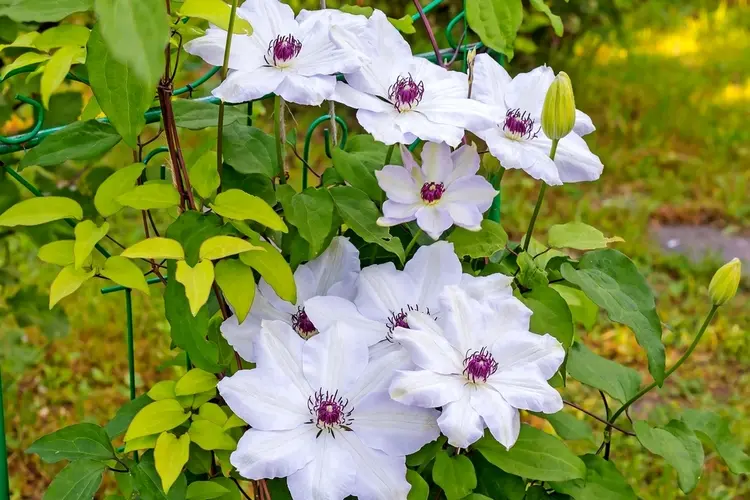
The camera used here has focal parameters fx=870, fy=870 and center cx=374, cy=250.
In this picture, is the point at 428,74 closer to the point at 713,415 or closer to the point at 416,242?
the point at 416,242

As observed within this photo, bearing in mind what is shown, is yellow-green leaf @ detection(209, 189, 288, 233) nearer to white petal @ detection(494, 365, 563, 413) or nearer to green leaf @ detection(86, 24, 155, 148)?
green leaf @ detection(86, 24, 155, 148)

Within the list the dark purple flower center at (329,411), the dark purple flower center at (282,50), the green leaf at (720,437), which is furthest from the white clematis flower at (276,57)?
the green leaf at (720,437)

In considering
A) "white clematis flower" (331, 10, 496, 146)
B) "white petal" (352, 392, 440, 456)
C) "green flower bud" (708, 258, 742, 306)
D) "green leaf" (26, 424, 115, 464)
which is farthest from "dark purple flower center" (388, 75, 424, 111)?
"green leaf" (26, 424, 115, 464)

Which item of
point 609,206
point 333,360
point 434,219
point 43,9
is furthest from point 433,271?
point 609,206

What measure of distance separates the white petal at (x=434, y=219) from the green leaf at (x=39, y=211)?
0.38 metres

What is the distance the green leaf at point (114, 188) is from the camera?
3.17 ft

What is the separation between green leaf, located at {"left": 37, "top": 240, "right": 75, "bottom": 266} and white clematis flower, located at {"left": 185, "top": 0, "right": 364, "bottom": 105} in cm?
25

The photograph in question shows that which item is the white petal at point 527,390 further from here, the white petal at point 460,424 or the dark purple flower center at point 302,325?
the dark purple flower center at point 302,325

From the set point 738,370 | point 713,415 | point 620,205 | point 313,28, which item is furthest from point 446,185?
point 620,205

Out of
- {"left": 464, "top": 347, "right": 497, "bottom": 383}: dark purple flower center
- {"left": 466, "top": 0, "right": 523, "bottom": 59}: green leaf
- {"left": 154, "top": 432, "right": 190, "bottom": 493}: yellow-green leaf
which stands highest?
{"left": 466, "top": 0, "right": 523, "bottom": 59}: green leaf

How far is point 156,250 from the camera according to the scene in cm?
88

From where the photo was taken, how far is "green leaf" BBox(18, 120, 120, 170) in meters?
0.96

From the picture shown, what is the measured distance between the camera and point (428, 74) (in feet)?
3.41

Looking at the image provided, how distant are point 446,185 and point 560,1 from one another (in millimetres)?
2961
